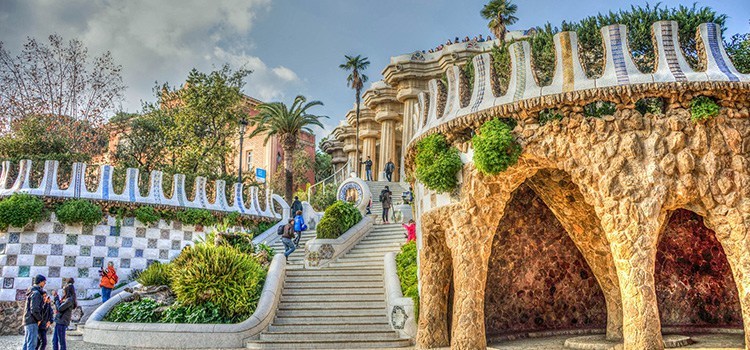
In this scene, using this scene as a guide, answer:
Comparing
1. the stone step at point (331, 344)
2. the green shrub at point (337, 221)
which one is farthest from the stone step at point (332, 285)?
the green shrub at point (337, 221)

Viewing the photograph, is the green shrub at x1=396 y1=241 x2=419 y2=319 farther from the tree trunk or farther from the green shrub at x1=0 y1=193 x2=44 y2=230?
the tree trunk

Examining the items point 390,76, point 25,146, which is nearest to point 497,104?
point 25,146

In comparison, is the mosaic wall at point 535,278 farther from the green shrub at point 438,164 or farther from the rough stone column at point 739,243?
the rough stone column at point 739,243

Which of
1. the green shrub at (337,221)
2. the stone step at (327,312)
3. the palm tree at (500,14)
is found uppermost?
the palm tree at (500,14)

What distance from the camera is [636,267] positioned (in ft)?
30.1

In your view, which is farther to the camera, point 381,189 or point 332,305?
point 381,189

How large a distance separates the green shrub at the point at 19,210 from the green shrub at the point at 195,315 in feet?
22.6

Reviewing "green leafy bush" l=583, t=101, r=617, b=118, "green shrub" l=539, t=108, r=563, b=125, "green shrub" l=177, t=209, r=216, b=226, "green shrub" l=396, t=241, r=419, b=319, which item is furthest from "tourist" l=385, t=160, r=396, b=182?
"green leafy bush" l=583, t=101, r=617, b=118

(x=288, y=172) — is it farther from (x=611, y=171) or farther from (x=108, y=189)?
(x=611, y=171)

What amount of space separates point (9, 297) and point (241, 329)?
29.0 ft

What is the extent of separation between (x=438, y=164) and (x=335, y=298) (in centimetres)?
532

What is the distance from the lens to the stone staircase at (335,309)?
13.1m

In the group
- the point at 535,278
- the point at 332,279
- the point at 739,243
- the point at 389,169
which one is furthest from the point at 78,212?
the point at 389,169

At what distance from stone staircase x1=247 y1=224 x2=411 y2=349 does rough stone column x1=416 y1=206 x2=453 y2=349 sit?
118 centimetres
